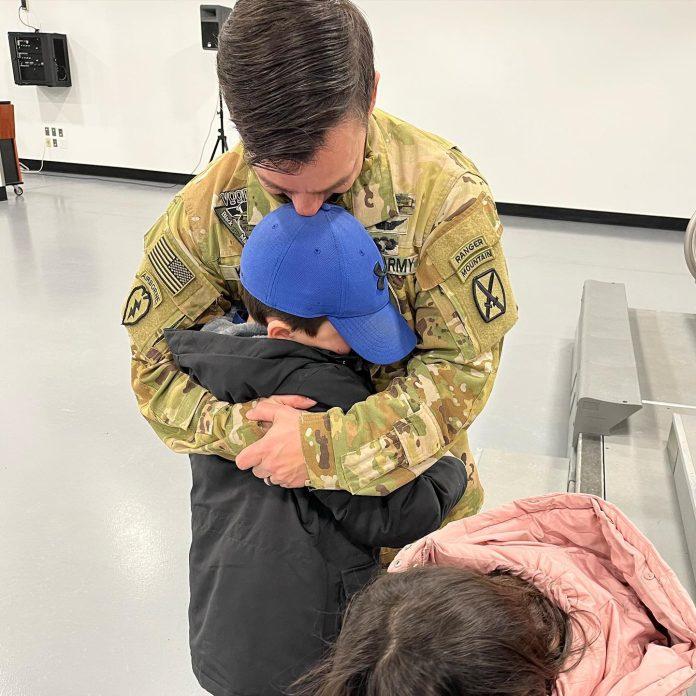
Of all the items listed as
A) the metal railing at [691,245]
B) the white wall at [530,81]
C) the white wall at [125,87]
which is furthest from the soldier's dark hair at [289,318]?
the white wall at [125,87]

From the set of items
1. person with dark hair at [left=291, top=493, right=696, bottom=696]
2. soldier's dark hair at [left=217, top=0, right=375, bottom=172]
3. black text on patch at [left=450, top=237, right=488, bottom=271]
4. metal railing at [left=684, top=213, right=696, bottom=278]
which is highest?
soldier's dark hair at [left=217, top=0, right=375, bottom=172]

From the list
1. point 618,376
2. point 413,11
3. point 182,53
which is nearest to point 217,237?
point 618,376

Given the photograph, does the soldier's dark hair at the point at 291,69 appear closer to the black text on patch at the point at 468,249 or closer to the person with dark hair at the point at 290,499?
the person with dark hair at the point at 290,499

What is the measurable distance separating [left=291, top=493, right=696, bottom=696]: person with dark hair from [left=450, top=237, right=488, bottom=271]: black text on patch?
414mm

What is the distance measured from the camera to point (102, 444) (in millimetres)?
2848

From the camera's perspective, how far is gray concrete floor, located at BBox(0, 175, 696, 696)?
1.92 m

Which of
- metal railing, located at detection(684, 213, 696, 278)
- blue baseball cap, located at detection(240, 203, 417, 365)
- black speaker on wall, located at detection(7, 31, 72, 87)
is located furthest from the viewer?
black speaker on wall, located at detection(7, 31, 72, 87)

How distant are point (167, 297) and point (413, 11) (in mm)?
6082

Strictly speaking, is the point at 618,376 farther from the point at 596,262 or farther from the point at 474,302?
Result: the point at 596,262

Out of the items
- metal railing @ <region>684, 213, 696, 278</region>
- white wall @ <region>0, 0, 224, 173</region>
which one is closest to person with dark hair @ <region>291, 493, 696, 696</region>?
metal railing @ <region>684, 213, 696, 278</region>

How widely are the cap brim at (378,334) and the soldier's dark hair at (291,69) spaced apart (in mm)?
284

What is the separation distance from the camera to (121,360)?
141 inches

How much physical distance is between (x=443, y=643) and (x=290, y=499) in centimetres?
40

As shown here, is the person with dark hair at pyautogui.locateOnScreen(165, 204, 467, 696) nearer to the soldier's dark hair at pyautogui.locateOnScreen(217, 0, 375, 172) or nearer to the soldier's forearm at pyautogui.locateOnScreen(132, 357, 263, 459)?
the soldier's forearm at pyautogui.locateOnScreen(132, 357, 263, 459)
